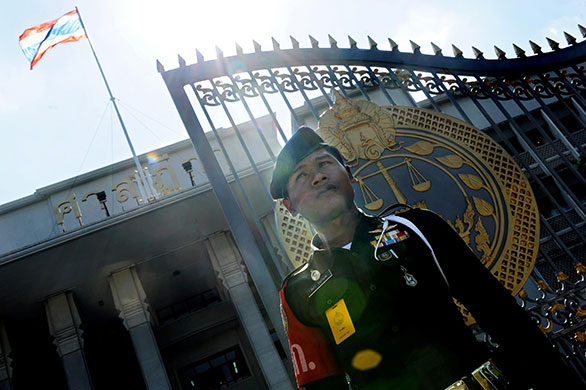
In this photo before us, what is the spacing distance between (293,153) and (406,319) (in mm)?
988

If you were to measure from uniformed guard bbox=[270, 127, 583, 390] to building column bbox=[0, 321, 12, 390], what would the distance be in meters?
12.7

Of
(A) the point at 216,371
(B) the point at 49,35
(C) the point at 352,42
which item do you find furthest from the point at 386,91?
(A) the point at 216,371

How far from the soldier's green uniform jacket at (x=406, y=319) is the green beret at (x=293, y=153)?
0.44 metres

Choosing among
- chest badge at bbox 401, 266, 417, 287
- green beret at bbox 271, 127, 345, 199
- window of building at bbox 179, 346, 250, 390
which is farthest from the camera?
window of building at bbox 179, 346, 250, 390

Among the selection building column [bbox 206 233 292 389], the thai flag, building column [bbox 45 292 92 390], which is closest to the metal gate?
building column [bbox 206 233 292 389]

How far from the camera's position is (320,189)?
6.01 feet

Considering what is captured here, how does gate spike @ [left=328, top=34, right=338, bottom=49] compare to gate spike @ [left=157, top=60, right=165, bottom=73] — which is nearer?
gate spike @ [left=157, top=60, right=165, bottom=73]

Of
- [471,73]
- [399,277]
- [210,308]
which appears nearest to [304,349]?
[399,277]

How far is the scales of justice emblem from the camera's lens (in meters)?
2.79

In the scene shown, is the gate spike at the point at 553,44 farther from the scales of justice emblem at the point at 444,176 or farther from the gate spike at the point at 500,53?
the scales of justice emblem at the point at 444,176

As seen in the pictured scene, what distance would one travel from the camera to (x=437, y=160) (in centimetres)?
302

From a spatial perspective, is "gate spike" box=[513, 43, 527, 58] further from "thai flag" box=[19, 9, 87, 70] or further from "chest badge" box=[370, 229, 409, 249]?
"thai flag" box=[19, 9, 87, 70]

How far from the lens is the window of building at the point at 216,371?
46.0 ft

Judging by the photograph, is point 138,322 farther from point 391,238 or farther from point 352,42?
point 391,238
